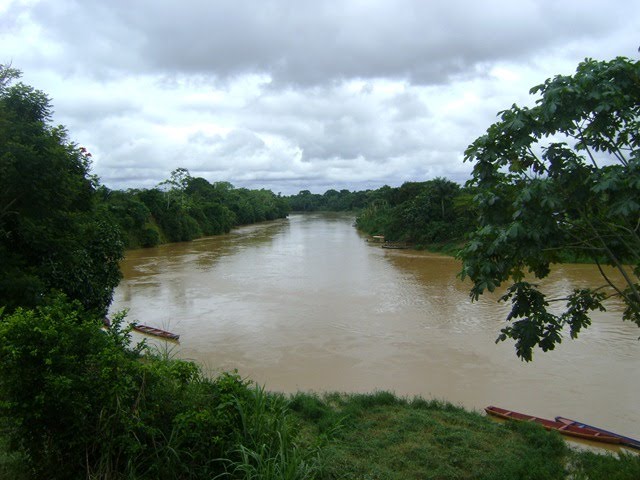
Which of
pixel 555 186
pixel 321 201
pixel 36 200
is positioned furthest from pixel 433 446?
pixel 321 201

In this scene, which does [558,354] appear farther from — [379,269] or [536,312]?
[379,269]

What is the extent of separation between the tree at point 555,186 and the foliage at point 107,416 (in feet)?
7.02

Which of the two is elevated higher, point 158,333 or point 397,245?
point 397,245

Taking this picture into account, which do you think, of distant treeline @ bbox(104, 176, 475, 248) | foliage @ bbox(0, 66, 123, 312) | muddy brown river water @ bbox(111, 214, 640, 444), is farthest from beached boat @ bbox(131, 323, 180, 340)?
distant treeline @ bbox(104, 176, 475, 248)

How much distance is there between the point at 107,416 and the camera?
10.9ft

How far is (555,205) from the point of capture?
3.63m

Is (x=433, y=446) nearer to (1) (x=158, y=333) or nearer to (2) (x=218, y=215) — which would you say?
(1) (x=158, y=333)

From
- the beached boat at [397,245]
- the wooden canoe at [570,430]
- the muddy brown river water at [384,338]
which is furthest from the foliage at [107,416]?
the beached boat at [397,245]

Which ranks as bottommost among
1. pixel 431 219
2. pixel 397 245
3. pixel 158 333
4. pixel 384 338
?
pixel 384 338

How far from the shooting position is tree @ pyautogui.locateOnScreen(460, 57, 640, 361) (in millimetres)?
3611

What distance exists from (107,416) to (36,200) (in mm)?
5235

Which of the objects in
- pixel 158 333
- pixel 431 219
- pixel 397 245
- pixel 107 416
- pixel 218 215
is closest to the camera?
pixel 107 416

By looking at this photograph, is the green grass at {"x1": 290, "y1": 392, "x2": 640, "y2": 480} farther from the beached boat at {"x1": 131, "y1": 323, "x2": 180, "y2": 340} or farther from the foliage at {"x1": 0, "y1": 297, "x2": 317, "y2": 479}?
the beached boat at {"x1": 131, "y1": 323, "x2": 180, "y2": 340}

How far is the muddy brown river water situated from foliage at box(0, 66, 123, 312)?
10.7ft
